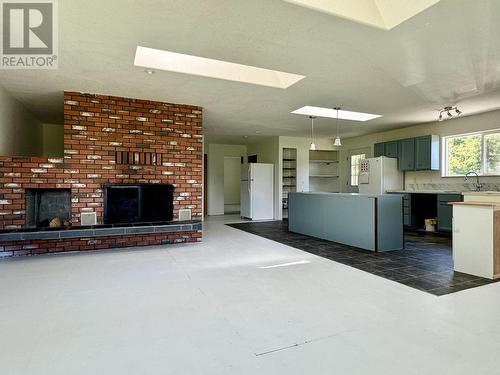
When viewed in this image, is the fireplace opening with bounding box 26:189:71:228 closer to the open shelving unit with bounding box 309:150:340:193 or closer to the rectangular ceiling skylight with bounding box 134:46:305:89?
the rectangular ceiling skylight with bounding box 134:46:305:89

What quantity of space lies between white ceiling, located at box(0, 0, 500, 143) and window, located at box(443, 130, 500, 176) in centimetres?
Answer: 74

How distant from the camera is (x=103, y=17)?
2.56 metres

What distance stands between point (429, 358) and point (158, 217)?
14.0ft

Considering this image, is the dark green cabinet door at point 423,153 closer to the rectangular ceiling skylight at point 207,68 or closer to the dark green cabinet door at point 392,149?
the dark green cabinet door at point 392,149

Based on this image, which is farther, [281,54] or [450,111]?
[450,111]

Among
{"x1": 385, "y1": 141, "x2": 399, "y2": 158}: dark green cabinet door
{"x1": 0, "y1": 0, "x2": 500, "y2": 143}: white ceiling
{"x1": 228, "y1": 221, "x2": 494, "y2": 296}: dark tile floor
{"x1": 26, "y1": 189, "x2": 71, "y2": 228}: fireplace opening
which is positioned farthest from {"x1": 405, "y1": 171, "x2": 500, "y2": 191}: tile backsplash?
{"x1": 26, "y1": 189, "x2": 71, "y2": 228}: fireplace opening

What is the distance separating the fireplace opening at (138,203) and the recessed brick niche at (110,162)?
0.10 meters

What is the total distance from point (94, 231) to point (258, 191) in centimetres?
512

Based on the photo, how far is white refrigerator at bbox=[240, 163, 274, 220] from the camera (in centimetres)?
857

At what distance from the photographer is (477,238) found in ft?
11.1

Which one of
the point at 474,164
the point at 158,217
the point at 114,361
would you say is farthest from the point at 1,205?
the point at 474,164

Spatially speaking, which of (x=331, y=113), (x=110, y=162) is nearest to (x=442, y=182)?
(x=331, y=113)

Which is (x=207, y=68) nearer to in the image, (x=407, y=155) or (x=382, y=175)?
(x=382, y=175)

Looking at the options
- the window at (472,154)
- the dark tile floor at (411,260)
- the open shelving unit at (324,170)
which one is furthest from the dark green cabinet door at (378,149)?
the dark tile floor at (411,260)
